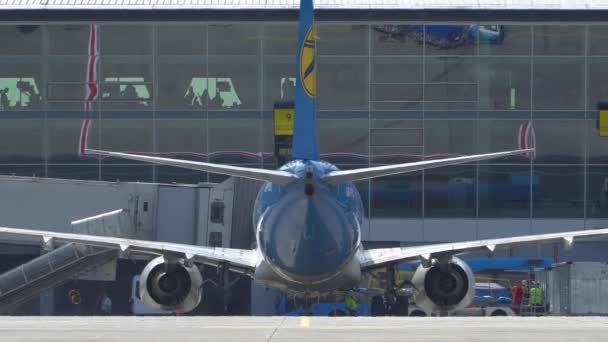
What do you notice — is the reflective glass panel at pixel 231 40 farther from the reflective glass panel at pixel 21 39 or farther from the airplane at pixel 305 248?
the airplane at pixel 305 248

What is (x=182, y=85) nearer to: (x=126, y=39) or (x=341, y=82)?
(x=126, y=39)

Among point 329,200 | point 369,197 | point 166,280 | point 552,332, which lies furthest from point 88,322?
point 369,197

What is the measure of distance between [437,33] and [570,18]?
5887mm

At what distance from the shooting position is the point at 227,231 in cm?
4706

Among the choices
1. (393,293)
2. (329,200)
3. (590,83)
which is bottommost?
(393,293)

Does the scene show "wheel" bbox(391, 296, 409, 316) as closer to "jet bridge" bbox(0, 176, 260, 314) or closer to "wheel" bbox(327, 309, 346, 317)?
"wheel" bbox(327, 309, 346, 317)

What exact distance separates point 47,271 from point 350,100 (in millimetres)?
19543

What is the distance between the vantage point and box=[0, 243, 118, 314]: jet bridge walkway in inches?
1720

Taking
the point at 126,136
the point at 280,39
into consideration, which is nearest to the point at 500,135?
the point at 280,39

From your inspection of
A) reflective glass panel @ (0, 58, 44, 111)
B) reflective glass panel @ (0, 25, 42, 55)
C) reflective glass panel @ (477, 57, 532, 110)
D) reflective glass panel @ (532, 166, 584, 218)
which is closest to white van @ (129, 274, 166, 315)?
reflective glass panel @ (0, 58, 44, 111)

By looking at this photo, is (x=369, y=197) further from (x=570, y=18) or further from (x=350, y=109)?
(x=570, y=18)

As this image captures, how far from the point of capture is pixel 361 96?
59.4 metres

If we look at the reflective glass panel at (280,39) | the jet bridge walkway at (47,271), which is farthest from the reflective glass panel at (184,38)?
the jet bridge walkway at (47,271)

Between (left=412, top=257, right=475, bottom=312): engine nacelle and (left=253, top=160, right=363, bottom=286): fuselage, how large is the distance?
2534mm
